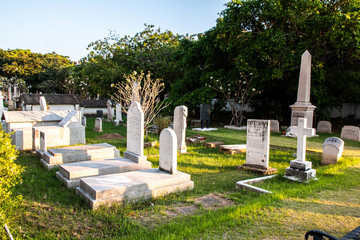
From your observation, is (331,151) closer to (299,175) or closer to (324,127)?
(299,175)

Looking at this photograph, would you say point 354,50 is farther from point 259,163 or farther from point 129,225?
point 129,225

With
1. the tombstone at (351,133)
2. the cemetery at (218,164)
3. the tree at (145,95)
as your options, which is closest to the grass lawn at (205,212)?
the cemetery at (218,164)

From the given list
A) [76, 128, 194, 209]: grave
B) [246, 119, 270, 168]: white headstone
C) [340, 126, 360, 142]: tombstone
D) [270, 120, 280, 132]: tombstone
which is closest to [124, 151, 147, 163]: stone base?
[76, 128, 194, 209]: grave

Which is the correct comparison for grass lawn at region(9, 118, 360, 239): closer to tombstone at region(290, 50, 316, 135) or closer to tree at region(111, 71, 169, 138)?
tree at region(111, 71, 169, 138)

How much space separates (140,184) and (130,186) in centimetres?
20

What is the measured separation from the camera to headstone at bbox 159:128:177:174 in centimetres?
572

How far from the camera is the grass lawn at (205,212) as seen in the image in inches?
144

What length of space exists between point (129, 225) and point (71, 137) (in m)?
7.68

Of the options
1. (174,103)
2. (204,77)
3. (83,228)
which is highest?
(204,77)

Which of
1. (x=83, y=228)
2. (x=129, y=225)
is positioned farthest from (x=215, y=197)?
(x=83, y=228)

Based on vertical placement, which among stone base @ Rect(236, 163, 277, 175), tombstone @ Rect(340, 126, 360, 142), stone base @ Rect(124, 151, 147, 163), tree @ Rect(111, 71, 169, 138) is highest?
tree @ Rect(111, 71, 169, 138)

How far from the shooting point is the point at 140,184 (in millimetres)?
4977

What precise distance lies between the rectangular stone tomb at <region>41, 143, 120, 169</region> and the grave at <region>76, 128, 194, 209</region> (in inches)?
97.4

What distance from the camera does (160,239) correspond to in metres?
3.37
